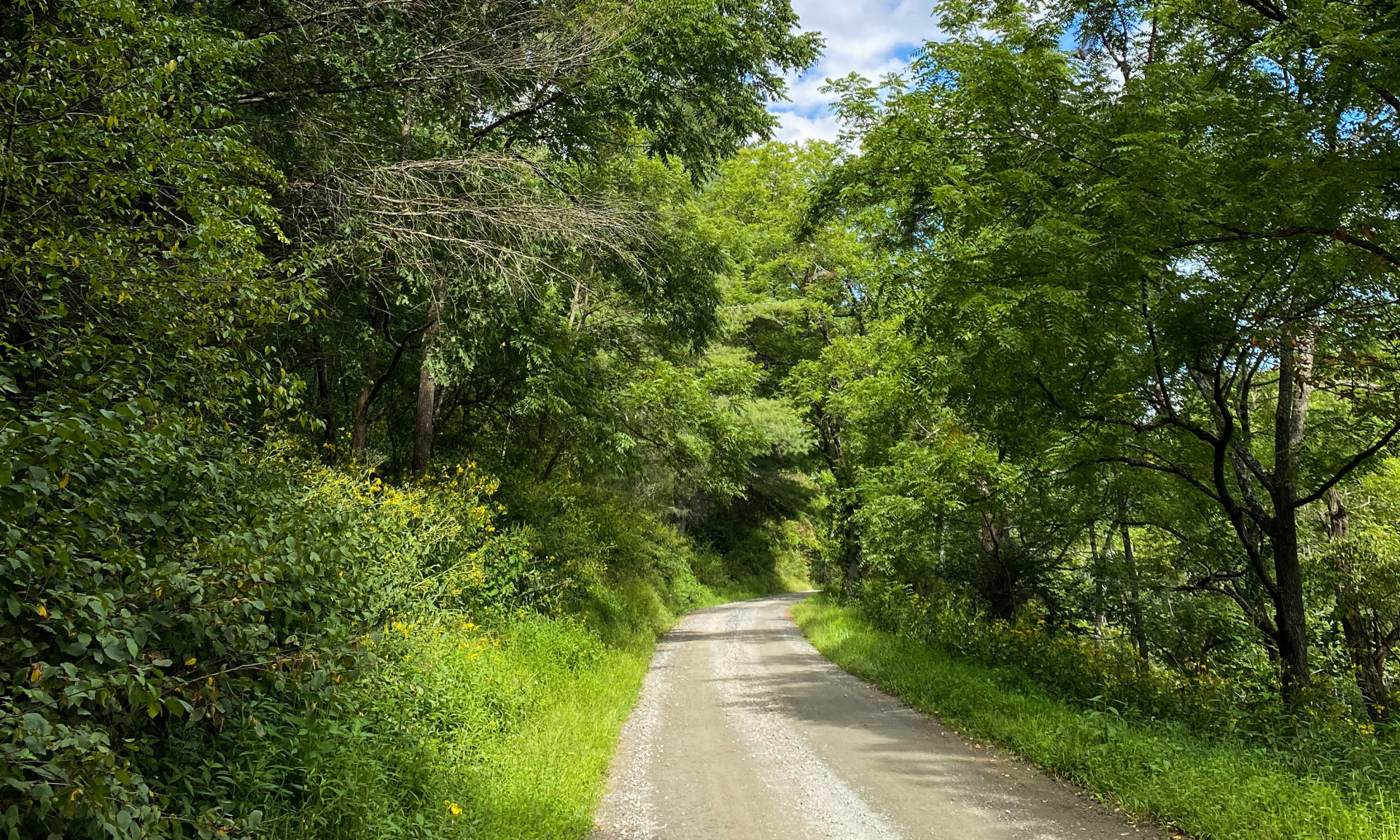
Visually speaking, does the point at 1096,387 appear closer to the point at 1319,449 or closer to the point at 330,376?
the point at 1319,449

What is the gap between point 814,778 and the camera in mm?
6422

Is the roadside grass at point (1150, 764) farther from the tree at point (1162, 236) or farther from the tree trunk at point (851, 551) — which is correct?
the tree trunk at point (851, 551)

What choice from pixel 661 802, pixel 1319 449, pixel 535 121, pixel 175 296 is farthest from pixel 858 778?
pixel 535 121

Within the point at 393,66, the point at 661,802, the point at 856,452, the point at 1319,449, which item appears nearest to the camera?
the point at 661,802

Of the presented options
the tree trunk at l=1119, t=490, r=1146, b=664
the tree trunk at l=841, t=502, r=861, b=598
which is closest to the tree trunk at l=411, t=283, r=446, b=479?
the tree trunk at l=1119, t=490, r=1146, b=664

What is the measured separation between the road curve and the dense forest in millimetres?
627

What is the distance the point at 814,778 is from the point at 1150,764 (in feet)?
9.37

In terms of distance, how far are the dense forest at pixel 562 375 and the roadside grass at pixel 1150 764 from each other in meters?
0.56

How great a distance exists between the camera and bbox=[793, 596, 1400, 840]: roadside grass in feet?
16.1

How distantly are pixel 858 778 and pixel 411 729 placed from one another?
386 centimetres

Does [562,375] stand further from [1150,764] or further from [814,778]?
[1150,764]

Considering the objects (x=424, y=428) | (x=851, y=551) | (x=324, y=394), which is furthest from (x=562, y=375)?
(x=851, y=551)

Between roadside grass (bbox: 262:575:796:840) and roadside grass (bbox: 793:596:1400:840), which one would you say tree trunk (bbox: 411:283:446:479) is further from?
roadside grass (bbox: 793:596:1400:840)

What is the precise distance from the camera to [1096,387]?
25.6 ft
